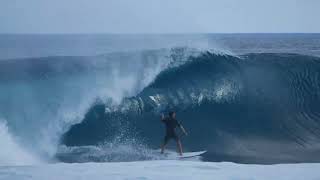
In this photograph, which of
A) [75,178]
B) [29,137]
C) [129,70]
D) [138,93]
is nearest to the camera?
[75,178]

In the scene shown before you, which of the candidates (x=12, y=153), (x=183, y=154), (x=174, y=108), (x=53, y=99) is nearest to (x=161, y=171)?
(x=183, y=154)

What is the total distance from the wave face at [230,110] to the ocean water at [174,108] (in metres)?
0.01

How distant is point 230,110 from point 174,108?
0.80m

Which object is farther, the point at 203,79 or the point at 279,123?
the point at 203,79

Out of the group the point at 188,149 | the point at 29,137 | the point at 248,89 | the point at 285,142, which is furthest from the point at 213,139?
the point at 29,137

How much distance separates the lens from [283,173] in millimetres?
3789

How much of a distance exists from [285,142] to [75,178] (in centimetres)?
291

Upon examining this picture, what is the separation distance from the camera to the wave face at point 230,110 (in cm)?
551

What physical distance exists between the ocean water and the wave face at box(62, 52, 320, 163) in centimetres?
1

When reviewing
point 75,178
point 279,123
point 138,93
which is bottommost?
point 75,178

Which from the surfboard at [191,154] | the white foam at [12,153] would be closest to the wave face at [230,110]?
the surfboard at [191,154]

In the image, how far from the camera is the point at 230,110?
250 inches

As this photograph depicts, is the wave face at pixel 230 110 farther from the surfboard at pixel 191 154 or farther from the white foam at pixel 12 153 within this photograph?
the white foam at pixel 12 153

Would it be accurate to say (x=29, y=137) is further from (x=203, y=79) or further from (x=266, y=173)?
(x=266, y=173)
